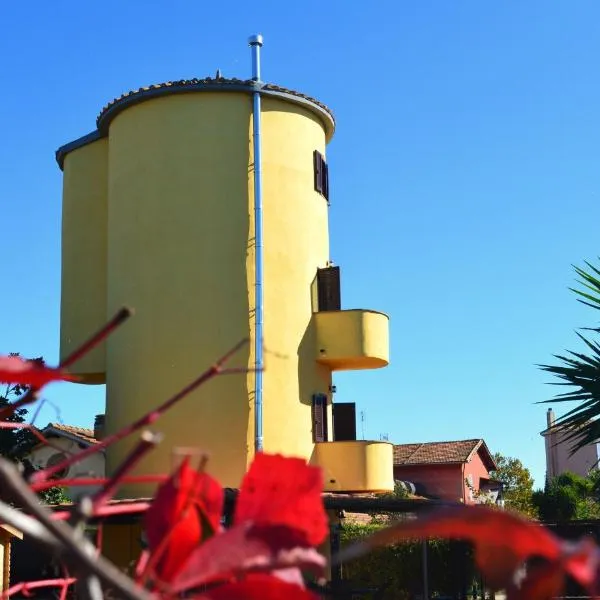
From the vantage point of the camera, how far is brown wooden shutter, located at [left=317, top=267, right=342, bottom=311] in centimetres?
1800

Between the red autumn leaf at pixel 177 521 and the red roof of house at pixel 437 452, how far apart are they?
117 feet

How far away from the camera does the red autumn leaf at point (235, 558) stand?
76cm

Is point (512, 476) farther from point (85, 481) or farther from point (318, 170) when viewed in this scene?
point (85, 481)

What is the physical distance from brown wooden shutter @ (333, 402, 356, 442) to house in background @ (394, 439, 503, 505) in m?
16.1

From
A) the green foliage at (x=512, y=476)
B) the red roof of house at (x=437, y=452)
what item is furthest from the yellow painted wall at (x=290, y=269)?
the green foliage at (x=512, y=476)

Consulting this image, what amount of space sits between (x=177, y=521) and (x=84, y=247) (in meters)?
18.4

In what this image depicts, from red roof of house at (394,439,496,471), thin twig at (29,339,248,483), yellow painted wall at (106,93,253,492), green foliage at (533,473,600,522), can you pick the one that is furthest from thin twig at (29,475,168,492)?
red roof of house at (394,439,496,471)

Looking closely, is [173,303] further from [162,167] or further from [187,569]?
[187,569]

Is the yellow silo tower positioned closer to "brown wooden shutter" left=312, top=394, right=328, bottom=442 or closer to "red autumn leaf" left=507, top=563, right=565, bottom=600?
"brown wooden shutter" left=312, top=394, right=328, bottom=442

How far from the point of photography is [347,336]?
58.0 feet

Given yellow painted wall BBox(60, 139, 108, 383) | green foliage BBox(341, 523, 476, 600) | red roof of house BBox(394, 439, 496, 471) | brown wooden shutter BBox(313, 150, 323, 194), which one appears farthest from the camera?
red roof of house BBox(394, 439, 496, 471)

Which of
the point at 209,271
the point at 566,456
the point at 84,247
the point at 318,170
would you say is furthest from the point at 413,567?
the point at 566,456

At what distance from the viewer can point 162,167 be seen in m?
17.0

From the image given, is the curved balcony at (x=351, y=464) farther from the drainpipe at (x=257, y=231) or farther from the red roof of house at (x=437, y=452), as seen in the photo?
the red roof of house at (x=437, y=452)
